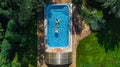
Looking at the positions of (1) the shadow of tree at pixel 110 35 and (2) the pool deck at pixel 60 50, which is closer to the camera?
(2) the pool deck at pixel 60 50

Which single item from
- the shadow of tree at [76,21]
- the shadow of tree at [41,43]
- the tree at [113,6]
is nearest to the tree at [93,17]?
the shadow of tree at [76,21]

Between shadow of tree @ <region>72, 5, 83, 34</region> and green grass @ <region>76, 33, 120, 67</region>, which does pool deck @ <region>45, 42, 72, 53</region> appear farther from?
shadow of tree @ <region>72, 5, 83, 34</region>

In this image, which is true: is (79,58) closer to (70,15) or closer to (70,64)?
(70,64)

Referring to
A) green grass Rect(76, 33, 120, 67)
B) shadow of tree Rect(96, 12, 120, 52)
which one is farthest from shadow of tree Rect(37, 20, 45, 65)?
shadow of tree Rect(96, 12, 120, 52)

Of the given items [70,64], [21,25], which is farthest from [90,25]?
[21,25]

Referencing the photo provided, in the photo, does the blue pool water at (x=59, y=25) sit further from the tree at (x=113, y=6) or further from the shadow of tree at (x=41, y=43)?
the tree at (x=113, y=6)
